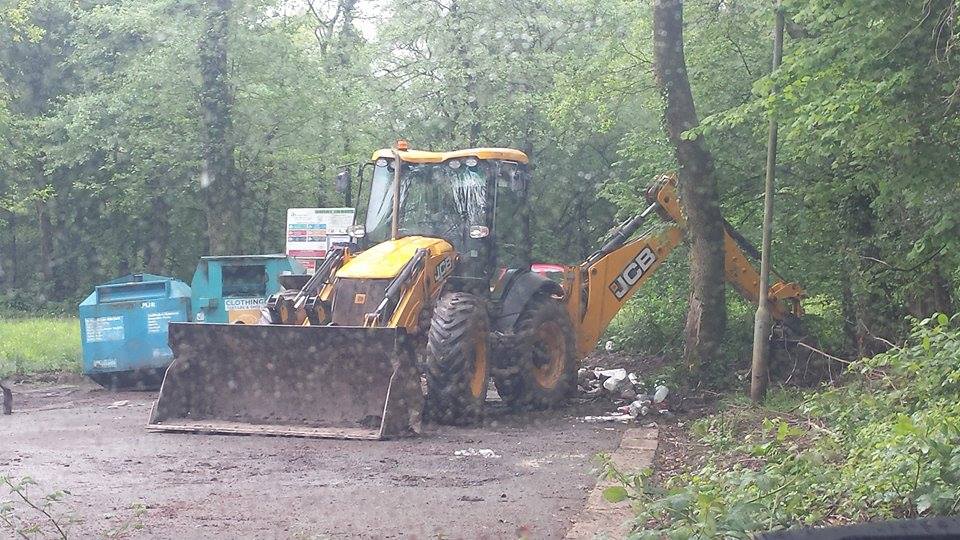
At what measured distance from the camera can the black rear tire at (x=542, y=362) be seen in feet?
41.8

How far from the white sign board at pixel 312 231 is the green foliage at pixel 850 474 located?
1294 centimetres

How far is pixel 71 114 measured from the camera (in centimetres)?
3062

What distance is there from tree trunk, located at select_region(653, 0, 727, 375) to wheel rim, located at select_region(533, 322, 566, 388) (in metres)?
1.92

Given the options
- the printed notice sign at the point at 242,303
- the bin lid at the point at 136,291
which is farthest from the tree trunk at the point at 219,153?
the bin lid at the point at 136,291

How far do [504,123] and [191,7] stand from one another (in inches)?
346

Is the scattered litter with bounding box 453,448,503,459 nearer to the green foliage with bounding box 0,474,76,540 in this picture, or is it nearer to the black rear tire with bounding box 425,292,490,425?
the black rear tire with bounding box 425,292,490,425

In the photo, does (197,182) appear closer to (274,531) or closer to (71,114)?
(71,114)

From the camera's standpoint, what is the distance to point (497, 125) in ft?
99.7

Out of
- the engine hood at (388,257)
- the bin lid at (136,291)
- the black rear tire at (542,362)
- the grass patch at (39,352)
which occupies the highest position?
the engine hood at (388,257)

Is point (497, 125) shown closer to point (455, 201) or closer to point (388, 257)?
point (455, 201)

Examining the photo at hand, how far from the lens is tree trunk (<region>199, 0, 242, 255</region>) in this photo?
2609 cm

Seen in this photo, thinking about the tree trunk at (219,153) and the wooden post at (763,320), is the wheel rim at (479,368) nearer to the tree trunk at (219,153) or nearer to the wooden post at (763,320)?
the wooden post at (763,320)

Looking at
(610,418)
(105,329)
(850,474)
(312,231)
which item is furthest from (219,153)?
(850,474)

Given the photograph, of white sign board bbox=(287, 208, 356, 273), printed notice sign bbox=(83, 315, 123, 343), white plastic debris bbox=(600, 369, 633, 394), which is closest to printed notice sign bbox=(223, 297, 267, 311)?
printed notice sign bbox=(83, 315, 123, 343)
